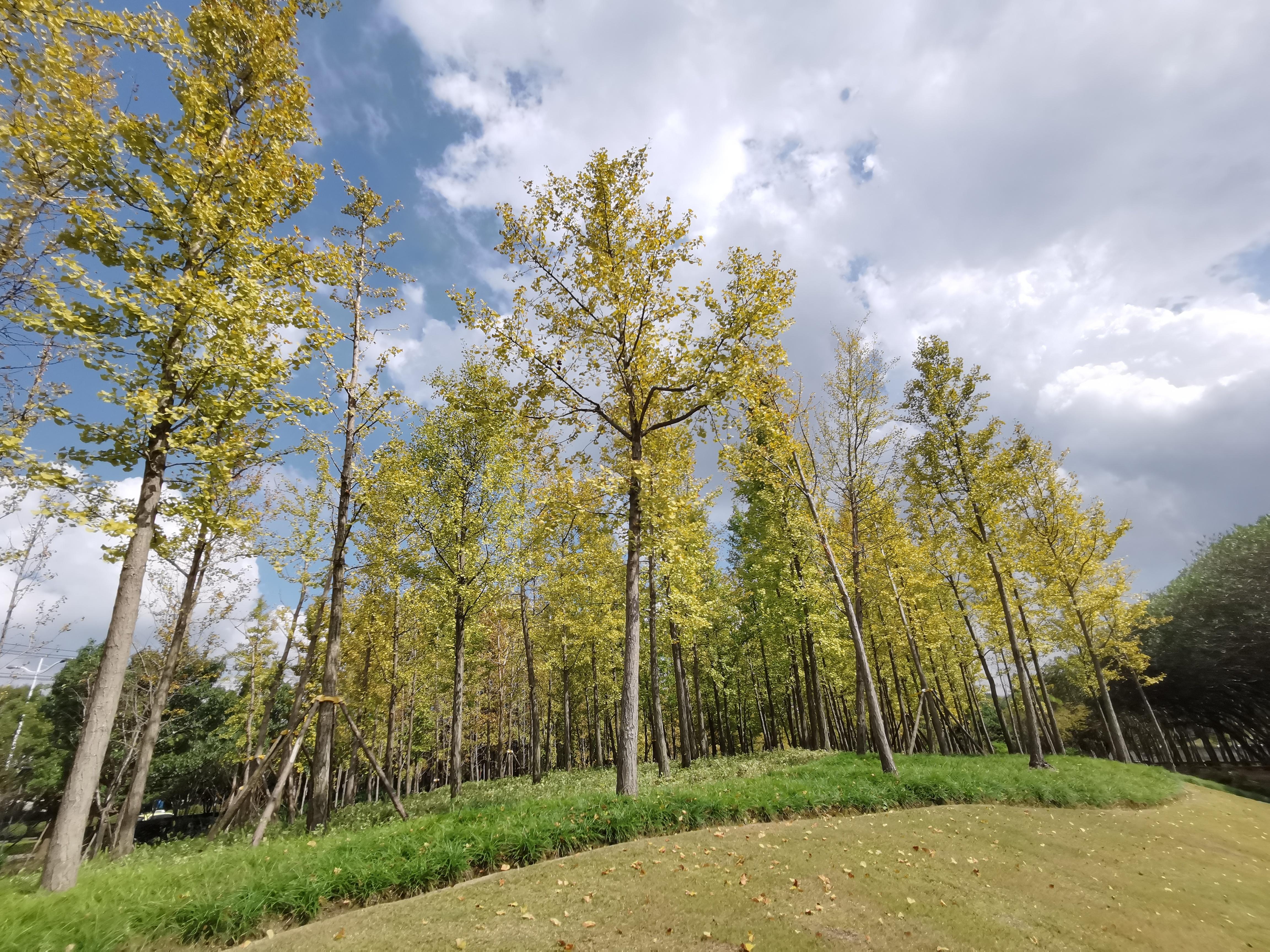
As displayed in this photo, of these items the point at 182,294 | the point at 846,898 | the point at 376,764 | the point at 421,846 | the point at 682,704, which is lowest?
the point at 846,898

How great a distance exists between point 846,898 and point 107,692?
9.09 meters

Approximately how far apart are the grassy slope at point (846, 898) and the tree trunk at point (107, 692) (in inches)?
128

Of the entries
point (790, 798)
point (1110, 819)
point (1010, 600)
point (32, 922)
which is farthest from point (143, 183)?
point (1010, 600)

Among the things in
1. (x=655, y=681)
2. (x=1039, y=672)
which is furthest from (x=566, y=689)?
(x=1039, y=672)

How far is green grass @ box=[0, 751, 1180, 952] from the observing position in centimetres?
478

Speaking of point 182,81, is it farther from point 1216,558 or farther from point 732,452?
point 1216,558

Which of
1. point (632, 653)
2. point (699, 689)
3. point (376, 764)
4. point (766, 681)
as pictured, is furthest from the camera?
point (766, 681)

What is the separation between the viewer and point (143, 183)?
7.10 meters

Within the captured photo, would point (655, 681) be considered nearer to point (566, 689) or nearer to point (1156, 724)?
point (566, 689)

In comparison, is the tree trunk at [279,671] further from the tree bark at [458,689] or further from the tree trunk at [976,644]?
the tree trunk at [976,644]

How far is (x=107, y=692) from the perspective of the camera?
21.1ft

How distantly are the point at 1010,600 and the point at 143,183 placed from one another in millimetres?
27797

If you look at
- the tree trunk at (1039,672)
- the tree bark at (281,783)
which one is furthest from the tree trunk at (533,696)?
the tree trunk at (1039,672)

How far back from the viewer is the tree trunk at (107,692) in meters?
5.82
